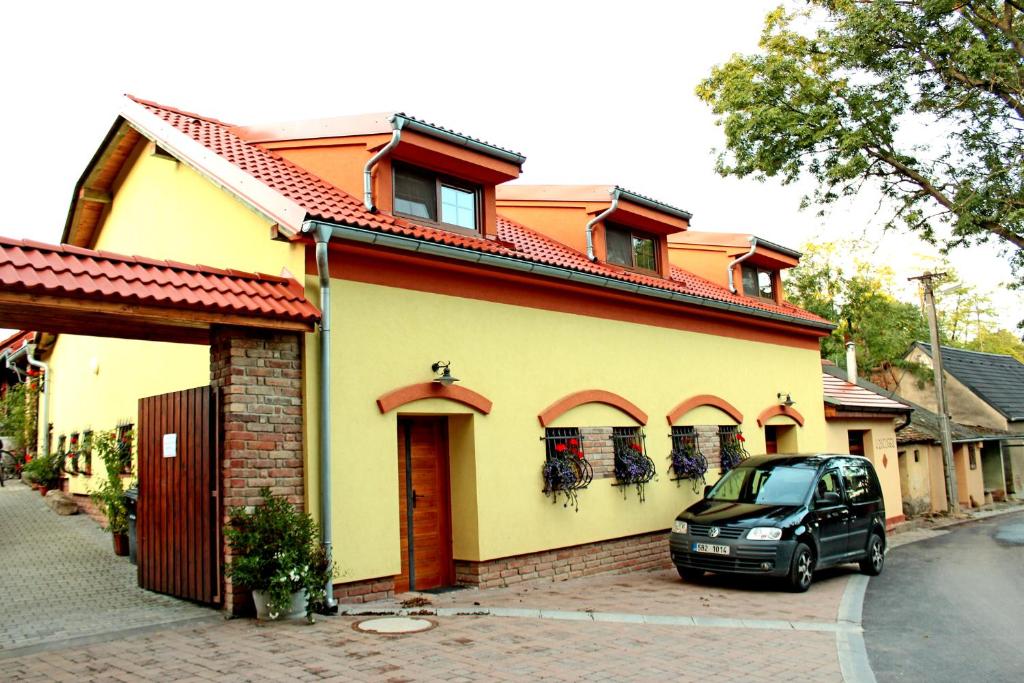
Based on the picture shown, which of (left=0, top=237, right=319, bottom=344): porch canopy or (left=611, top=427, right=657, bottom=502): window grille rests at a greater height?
(left=0, top=237, right=319, bottom=344): porch canopy

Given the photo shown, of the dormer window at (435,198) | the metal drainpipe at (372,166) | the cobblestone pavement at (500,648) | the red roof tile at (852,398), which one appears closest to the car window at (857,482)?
the cobblestone pavement at (500,648)

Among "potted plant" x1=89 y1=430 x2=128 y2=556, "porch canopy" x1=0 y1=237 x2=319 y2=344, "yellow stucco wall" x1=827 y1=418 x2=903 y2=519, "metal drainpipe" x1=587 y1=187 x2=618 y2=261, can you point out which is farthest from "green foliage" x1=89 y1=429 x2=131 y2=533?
"yellow stucco wall" x1=827 y1=418 x2=903 y2=519

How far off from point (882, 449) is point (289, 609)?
17.5 metres

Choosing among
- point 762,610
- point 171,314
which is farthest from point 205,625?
point 762,610

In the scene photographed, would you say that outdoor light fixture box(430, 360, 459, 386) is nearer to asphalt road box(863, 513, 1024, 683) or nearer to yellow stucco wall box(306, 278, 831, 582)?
yellow stucco wall box(306, 278, 831, 582)

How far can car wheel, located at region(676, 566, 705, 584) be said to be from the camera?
11.4 metres

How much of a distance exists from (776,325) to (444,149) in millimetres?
9258

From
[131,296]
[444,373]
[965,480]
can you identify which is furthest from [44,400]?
[965,480]

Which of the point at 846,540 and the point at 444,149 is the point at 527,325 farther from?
the point at 846,540

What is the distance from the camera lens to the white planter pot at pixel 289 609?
7723 millimetres

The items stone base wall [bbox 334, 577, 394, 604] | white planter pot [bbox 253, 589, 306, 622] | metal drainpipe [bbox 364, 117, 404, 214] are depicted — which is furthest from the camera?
metal drainpipe [bbox 364, 117, 404, 214]

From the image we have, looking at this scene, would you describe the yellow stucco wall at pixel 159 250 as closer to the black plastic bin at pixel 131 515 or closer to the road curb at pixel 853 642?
the black plastic bin at pixel 131 515

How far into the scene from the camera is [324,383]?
27.7 ft

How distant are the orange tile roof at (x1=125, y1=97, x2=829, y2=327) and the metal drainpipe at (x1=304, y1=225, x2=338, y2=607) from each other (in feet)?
1.18
